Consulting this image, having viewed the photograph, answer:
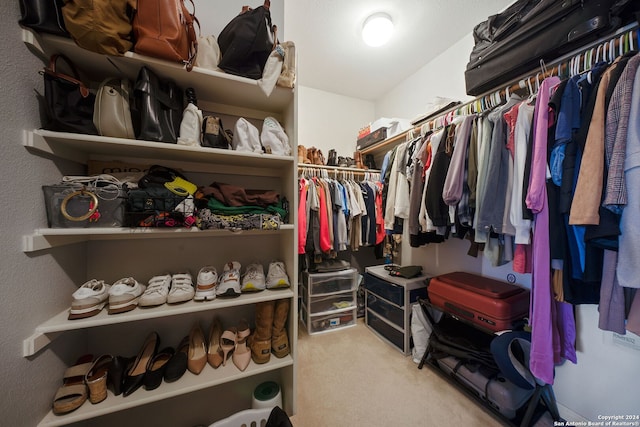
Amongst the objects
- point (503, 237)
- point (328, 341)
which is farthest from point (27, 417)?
point (503, 237)

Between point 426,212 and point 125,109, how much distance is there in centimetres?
158

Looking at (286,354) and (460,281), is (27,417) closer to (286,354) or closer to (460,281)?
(286,354)

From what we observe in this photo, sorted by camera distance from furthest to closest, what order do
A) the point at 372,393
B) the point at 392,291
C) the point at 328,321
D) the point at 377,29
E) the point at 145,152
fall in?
the point at 328,321 < the point at 392,291 < the point at 377,29 < the point at 372,393 < the point at 145,152

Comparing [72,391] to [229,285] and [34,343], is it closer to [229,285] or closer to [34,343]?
Answer: [34,343]

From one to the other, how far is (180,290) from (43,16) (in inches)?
39.4

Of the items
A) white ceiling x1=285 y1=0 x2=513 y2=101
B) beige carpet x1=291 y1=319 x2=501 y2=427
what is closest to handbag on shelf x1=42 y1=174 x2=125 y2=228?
beige carpet x1=291 y1=319 x2=501 y2=427

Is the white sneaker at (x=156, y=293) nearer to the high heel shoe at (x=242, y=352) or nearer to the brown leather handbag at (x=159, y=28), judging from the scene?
the high heel shoe at (x=242, y=352)

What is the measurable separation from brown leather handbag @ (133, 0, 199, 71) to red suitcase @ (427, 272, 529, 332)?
1902 mm

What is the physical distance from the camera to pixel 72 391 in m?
0.74

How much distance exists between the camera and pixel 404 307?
5.59ft

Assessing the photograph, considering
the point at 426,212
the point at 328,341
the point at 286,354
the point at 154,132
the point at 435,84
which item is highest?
the point at 435,84

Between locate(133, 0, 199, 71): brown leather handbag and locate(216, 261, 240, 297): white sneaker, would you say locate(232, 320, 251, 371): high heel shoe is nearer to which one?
locate(216, 261, 240, 297): white sneaker

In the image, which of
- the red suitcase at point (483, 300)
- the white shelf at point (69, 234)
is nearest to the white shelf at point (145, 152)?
the white shelf at point (69, 234)

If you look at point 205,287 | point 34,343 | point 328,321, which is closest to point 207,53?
point 205,287
